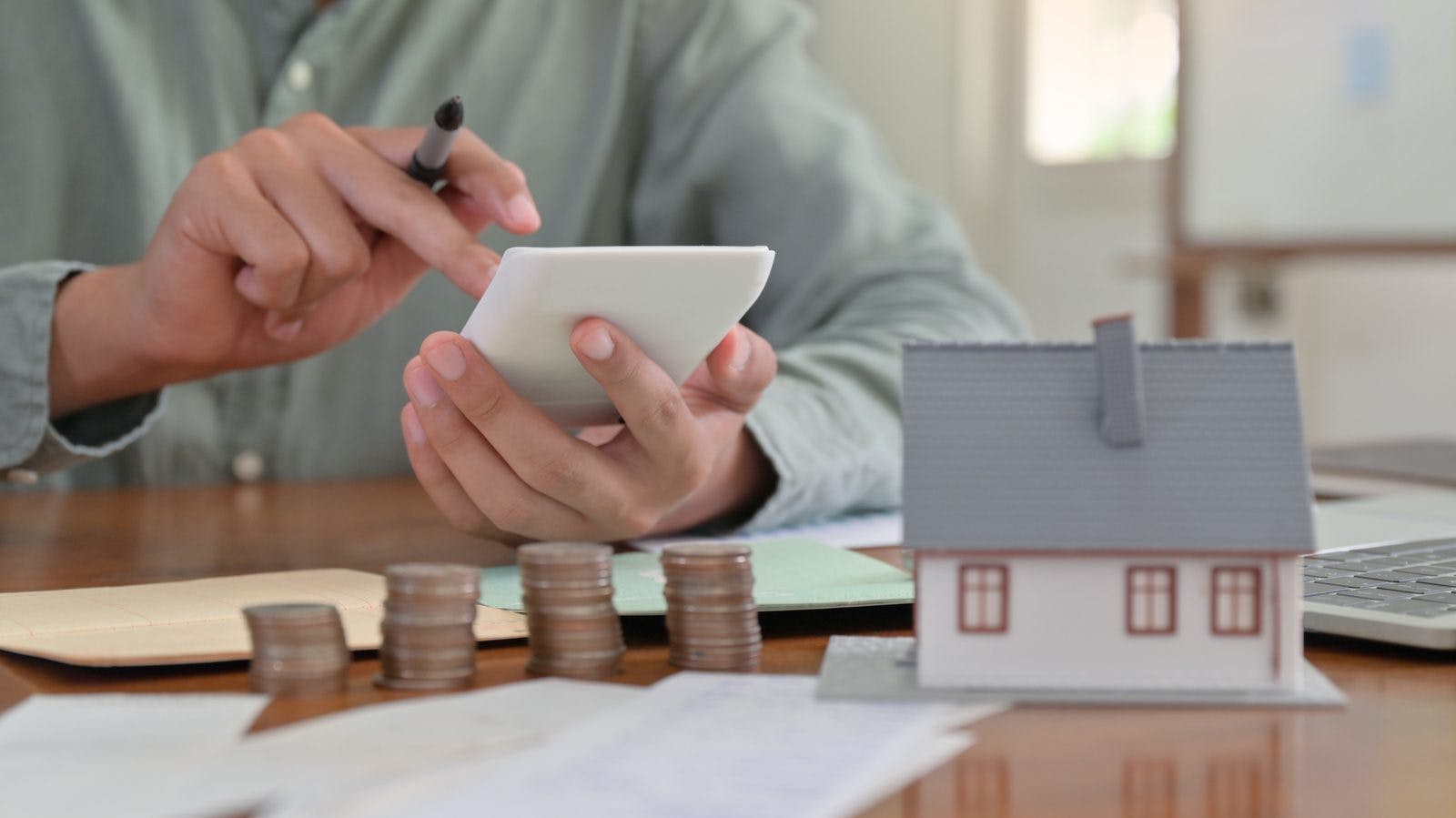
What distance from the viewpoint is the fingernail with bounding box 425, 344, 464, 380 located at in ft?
2.07

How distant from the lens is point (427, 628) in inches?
20.5

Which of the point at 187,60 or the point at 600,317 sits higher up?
the point at 187,60

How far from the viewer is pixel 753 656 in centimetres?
56

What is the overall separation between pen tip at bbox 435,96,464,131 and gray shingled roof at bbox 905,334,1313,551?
1.14ft

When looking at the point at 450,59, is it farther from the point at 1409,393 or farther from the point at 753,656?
the point at 1409,393

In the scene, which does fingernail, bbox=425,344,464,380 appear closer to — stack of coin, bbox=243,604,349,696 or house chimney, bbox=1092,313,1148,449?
stack of coin, bbox=243,604,349,696

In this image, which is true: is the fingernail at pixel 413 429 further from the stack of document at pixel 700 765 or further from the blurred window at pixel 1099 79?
the blurred window at pixel 1099 79

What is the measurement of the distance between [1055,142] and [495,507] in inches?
111

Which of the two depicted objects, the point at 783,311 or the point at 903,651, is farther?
the point at 783,311

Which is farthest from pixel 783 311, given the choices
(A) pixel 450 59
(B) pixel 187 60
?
(B) pixel 187 60

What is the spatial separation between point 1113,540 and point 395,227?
1.60 feet

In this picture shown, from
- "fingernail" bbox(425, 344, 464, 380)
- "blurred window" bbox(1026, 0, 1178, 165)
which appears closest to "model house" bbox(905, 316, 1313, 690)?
"fingernail" bbox(425, 344, 464, 380)

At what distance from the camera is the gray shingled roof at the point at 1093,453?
508 millimetres

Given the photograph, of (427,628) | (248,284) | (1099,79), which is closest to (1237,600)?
(427,628)
